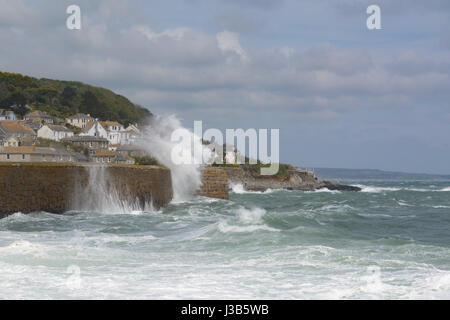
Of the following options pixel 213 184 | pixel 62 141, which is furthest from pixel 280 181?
pixel 213 184

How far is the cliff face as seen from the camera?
18.9 meters

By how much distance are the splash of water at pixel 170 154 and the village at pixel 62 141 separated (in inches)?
308

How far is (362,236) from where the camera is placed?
1647 cm

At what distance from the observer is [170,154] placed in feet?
113

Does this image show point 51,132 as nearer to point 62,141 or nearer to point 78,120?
point 62,141

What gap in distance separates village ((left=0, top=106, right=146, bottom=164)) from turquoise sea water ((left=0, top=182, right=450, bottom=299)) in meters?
22.0

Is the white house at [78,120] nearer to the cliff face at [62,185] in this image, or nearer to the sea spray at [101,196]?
the cliff face at [62,185]

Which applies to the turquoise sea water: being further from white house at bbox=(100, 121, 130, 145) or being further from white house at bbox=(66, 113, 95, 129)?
white house at bbox=(66, 113, 95, 129)

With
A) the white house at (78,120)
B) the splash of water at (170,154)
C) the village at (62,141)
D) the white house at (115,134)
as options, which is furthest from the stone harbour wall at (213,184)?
the white house at (78,120)

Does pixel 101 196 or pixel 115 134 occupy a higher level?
pixel 115 134

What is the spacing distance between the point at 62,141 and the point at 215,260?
5260 cm

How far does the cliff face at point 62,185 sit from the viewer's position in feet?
62.0

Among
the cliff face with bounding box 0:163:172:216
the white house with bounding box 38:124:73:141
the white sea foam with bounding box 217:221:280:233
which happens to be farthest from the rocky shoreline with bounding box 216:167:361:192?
the white sea foam with bounding box 217:221:280:233
